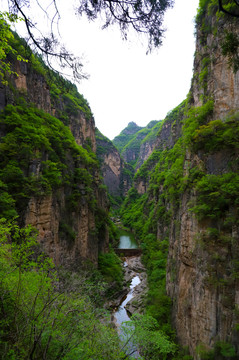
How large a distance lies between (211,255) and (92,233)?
1608 cm

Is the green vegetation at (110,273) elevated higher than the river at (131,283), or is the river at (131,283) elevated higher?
the green vegetation at (110,273)

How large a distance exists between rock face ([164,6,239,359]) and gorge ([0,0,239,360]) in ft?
0.16

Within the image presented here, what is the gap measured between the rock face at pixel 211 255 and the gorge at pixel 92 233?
0.05 meters

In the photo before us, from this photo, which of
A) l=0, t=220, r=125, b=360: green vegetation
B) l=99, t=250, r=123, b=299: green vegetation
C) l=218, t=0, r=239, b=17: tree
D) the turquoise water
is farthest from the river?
l=218, t=0, r=239, b=17: tree

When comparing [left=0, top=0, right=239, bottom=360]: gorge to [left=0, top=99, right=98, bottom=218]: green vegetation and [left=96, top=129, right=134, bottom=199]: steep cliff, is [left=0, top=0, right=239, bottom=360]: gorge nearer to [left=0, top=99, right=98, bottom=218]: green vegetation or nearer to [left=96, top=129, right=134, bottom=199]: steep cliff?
[left=0, top=99, right=98, bottom=218]: green vegetation

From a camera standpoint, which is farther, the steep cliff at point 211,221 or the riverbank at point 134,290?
the riverbank at point 134,290

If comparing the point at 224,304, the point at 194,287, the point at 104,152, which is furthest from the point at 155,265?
the point at 104,152

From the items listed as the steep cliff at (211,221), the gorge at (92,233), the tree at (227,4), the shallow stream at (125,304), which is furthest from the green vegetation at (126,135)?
the tree at (227,4)

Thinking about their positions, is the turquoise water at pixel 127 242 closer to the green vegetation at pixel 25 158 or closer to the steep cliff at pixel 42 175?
the steep cliff at pixel 42 175

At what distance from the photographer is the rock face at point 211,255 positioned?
8.21m

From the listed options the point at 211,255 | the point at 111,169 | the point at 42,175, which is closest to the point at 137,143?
the point at 111,169

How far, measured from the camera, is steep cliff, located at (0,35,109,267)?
42.6 ft

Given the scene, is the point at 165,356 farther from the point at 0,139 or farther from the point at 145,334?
the point at 0,139

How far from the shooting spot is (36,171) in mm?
14188
